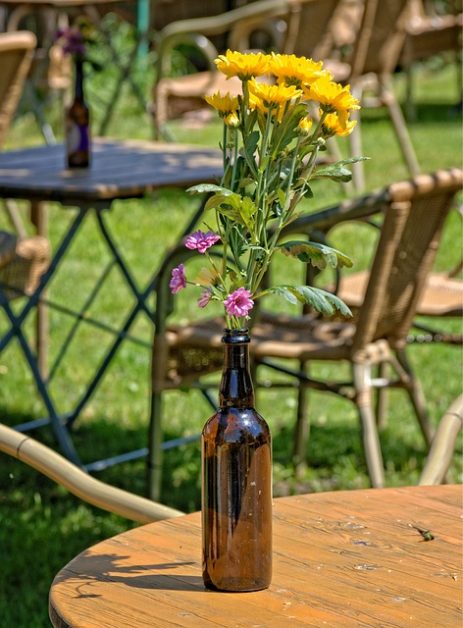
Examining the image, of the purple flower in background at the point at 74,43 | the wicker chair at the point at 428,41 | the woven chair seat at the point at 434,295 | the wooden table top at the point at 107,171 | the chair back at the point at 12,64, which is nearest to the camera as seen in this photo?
the wooden table top at the point at 107,171

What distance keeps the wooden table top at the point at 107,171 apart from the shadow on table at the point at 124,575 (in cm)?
211

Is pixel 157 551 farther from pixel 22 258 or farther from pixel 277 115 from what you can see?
pixel 22 258

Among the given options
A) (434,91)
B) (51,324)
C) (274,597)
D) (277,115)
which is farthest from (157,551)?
(434,91)

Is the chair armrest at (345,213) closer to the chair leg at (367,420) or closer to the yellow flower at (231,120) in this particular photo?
the chair leg at (367,420)

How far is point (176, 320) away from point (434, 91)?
7.32m

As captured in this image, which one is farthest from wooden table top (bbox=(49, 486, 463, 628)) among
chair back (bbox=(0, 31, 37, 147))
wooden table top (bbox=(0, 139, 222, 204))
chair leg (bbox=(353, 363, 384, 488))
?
chair back (bbox=(0, 31, 37, 147))

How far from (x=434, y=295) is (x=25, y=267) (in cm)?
126

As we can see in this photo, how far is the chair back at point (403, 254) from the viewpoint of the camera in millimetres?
3287

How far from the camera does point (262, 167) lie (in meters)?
1.56

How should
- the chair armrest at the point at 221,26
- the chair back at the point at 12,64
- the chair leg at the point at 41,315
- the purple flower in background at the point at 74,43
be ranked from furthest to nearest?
the chair armrest at the point at 221,26 < the chair leg at the point at 41,315 < the chair back at the point at 12,64 < the purple flower in background at the point at 74,43

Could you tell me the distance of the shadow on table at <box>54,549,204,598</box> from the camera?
1.59 m

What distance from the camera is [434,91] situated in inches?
500

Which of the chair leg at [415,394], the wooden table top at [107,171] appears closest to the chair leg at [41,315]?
the wooden table top at [107,171]

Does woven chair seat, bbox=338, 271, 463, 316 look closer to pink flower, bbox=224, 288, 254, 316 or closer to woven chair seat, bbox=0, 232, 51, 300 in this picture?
woven chair seat, bbox=0, 232, 51, 300
